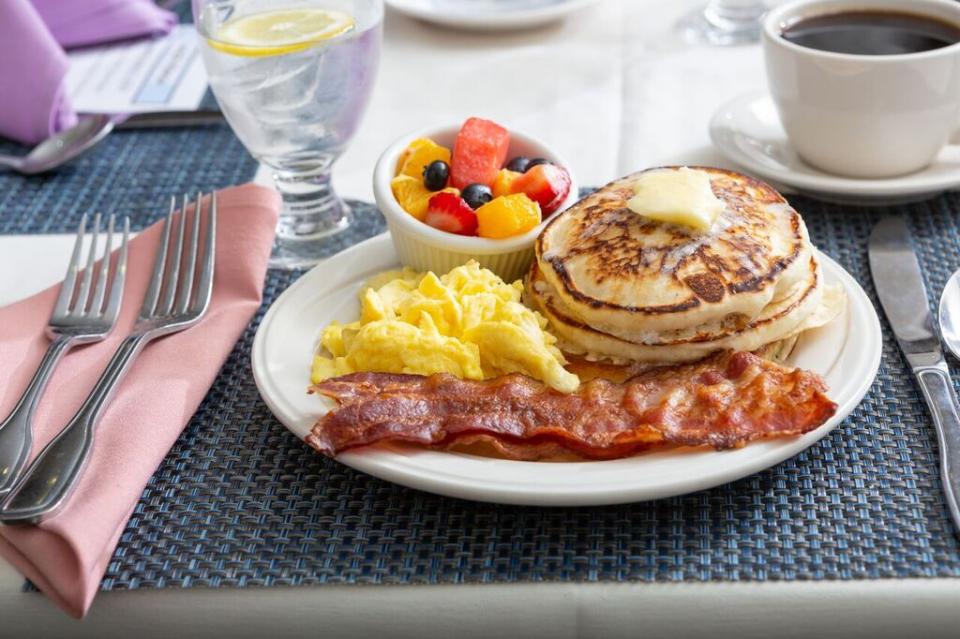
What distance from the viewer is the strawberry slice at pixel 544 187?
1638mm

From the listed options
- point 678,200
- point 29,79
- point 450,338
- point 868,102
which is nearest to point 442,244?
point 450,338

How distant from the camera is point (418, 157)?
69.6 inches

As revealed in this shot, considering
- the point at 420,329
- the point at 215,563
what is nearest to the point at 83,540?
the point at 215,563

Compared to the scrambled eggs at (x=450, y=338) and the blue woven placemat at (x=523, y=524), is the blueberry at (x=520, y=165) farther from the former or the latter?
the blue woven placemat at (x=523, y=524)

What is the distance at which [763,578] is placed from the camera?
113 centimetres

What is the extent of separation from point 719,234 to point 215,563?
0.78 m

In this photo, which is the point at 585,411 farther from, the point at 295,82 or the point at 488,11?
the point at 488,11

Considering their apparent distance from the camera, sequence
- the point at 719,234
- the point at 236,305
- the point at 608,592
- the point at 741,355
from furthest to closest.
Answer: the point at 236,305 → the point at 719,234 → the point at 741,355 → the point at 608,592

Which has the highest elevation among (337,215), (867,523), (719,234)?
(719,234)

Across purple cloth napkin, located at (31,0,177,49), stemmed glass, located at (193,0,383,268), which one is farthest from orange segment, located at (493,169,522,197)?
purple cloth napkin, located at (31,0,177,49)

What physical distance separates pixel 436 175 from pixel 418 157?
0.09 metres

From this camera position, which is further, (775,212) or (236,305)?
(236,305)

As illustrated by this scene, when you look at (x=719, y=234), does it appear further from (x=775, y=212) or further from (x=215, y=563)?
(x=215, y=563)

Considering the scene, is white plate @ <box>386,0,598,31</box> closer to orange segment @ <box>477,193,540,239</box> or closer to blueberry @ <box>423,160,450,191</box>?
blueberry @ <box>423,160,450,191</box>
